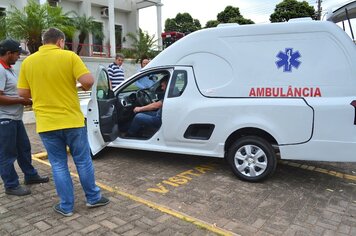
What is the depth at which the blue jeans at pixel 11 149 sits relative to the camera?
3.97 metres

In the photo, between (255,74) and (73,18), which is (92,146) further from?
(73,18)

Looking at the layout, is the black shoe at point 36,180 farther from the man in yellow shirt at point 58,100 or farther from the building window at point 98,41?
the building window at point 98,41

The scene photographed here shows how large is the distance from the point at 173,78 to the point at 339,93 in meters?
2.26

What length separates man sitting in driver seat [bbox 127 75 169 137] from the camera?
549 cm

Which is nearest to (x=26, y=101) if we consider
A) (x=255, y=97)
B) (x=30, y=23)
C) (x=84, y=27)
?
(x=255, y=97)

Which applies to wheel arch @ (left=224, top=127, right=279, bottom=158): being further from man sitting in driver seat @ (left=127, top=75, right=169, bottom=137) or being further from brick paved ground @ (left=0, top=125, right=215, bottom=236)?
brick paved ground @ (left=0, top=125, right=215, bottom=236)

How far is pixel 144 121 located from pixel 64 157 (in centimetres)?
206

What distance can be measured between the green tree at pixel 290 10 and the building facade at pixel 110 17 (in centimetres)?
875

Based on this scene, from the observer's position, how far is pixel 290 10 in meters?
24.1

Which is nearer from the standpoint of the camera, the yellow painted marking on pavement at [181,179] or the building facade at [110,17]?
the yellow painted marking on pavement at [181,179]

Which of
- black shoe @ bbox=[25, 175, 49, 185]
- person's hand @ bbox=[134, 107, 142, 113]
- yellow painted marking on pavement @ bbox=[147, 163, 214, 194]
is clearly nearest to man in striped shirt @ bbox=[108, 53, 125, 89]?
person's hand @ bbox=[134, 107, 142, 113]

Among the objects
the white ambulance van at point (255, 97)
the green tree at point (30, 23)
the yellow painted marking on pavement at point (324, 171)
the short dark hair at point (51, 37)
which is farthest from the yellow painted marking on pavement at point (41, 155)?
the green tree at point (30, 23)

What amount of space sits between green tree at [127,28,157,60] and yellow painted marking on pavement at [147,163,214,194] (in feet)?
51.8

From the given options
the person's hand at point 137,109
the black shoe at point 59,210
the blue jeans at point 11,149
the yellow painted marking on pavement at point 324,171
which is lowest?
the yellow painted marking on pavement at point 324,171
